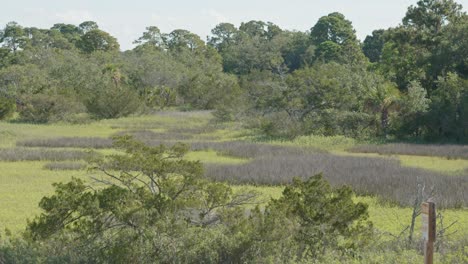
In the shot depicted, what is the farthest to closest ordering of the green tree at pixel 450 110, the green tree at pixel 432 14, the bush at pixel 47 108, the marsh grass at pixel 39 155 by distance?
the bush at pixel 47 108, the green tree at pixel 432 14, the green tree at pixel 450 110, the marsh grass at pixel 39 155

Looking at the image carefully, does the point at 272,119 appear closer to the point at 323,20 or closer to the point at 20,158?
the point at 20,158

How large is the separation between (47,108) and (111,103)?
4.66 metres

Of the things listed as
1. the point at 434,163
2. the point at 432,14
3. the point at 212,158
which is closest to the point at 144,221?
the point at 212,158

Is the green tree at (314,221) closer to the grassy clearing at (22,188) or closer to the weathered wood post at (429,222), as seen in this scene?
the weathered wood post at (429,222)

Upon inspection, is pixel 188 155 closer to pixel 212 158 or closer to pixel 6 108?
pixel 212 158

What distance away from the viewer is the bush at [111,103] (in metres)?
41.4

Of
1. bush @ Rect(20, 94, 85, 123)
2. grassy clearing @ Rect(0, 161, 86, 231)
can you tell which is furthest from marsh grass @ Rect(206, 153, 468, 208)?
bush @ Rect(20, 94, 85, 123)

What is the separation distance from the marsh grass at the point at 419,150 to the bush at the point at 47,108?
2021 cm

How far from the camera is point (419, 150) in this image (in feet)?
81.2

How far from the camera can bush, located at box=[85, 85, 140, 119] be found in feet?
136

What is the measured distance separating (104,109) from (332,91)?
17642 millimetres

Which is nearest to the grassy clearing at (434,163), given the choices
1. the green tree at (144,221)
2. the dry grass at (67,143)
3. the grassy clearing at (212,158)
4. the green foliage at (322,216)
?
the grassy clearing at (212,158)

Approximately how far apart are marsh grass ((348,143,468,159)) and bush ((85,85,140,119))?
20.6m

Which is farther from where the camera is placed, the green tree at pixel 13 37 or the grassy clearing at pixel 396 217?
the green tree at pixel 13 37
